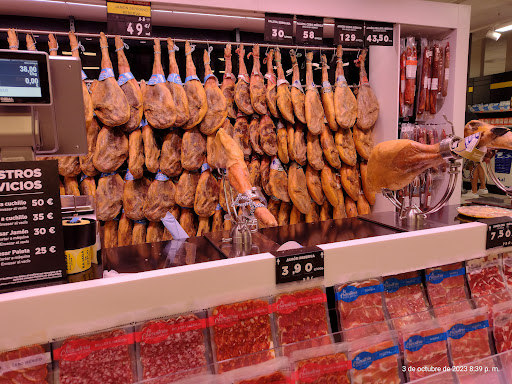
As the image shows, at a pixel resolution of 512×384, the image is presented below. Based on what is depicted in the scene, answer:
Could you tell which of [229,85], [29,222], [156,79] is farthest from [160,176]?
[29,222]

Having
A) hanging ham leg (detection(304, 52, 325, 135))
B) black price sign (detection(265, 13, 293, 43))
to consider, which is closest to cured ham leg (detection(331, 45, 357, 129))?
hanging ham leg (detection(304, 52, 325, 135))

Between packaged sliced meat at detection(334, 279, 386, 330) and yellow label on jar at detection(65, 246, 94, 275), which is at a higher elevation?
yellow label on jar at detection(65, 246, 94, 275)

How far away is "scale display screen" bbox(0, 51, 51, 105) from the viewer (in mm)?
1083

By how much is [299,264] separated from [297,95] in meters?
2.67

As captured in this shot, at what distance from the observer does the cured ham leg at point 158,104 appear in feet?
10.7

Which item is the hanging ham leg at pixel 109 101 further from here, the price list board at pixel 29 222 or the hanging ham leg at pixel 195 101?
the price list board at pixel 29 222

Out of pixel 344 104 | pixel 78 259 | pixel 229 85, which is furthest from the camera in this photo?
pixel 344 104

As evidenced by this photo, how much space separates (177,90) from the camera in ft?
11.0

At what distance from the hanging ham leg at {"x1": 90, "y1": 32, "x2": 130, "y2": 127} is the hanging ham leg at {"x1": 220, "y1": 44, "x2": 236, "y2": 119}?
3.06ft

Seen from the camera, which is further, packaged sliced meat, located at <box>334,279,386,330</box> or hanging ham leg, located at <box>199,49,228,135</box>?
hanging ham leg, located at <box>199,49,228,135</box>

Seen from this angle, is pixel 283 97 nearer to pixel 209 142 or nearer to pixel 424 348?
pixel 209 142

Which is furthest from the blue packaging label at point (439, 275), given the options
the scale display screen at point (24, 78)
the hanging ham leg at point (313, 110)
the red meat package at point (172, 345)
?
the hanging ham leg at point (313, 110)

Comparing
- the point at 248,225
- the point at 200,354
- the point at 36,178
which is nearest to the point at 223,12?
the point at 248,225

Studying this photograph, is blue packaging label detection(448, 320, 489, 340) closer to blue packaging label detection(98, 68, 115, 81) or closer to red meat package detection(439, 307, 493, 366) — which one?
red meat package detection(439, 307, 493, 366)
